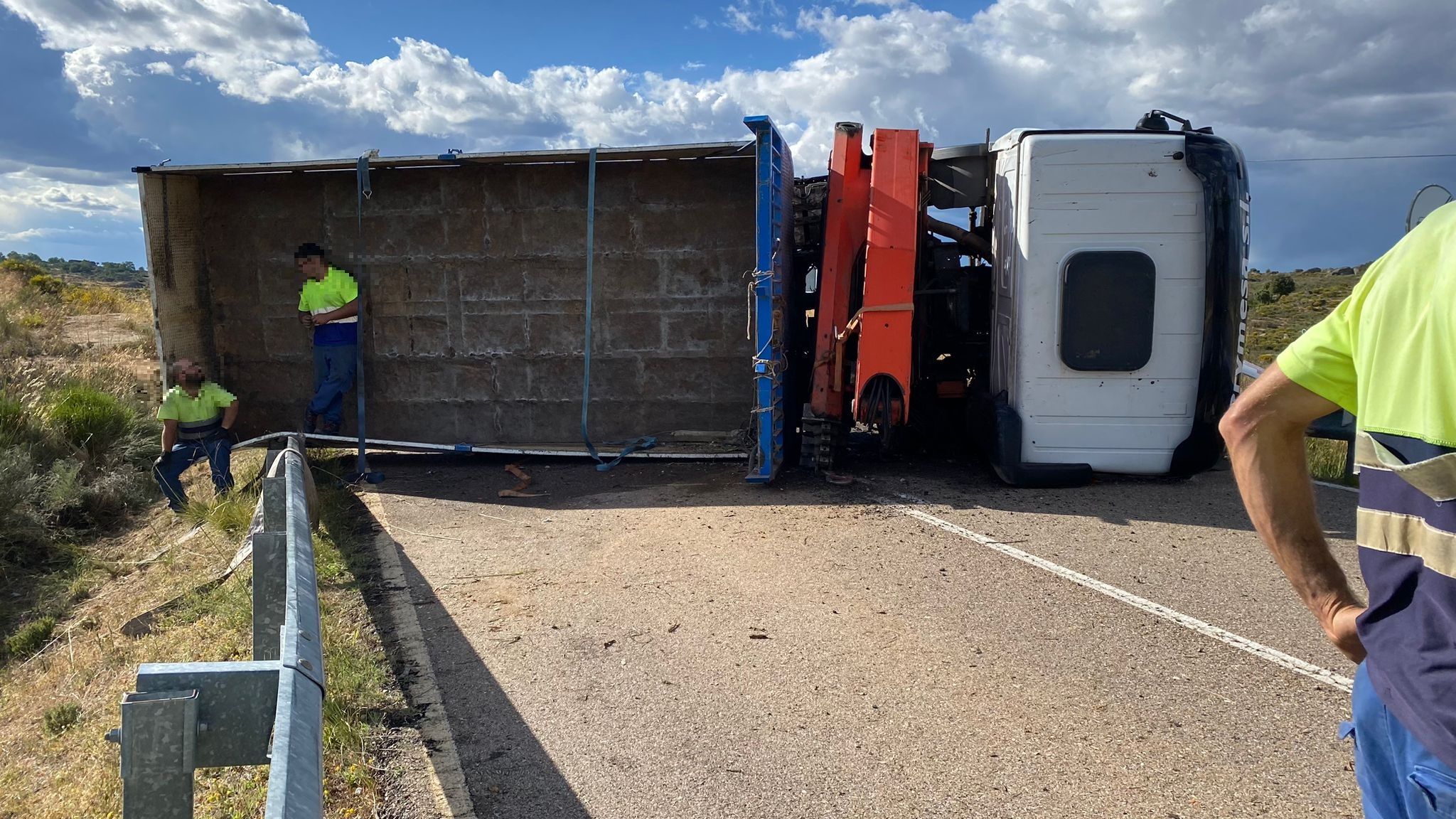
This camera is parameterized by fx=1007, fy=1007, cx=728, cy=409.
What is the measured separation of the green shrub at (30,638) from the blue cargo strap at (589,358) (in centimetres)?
421

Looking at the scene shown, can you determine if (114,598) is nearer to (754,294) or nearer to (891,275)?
(754,294)

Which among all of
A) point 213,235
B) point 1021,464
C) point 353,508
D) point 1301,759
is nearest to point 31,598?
point 353,508

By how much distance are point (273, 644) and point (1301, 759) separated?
12.1 ft

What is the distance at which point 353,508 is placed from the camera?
26.1 ft

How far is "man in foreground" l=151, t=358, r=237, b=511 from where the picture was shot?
27.3 ft

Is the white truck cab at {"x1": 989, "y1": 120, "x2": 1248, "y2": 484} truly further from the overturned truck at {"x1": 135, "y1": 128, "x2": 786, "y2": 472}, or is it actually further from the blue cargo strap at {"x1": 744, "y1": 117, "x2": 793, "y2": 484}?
the overturned truck at {"x1": 135, "y1": 128, "x2": 786, "y2": 472}

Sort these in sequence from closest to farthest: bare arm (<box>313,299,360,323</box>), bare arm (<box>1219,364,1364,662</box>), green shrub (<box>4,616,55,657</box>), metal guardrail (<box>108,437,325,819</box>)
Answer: bare arm (<box>1219,364,1364,662</box>)
metal guardrail (<box>108,437,325,819</box>)
green shrub (<box>4,616,55,657</box>)
bare arm (<box>313,299,360,323</box>)

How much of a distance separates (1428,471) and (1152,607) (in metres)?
4.01

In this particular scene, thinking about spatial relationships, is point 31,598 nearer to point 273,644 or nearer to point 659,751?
point 273,644

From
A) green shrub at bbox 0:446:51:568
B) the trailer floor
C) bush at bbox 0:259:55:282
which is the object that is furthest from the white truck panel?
bush at bbox 0:259:55:282

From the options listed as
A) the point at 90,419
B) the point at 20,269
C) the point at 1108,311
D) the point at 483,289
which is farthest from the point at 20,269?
the point at 1108,311

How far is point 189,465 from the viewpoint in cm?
847

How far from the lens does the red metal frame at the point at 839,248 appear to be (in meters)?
8.08

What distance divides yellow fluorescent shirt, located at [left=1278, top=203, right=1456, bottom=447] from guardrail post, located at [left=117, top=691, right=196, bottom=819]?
227 centimetres
